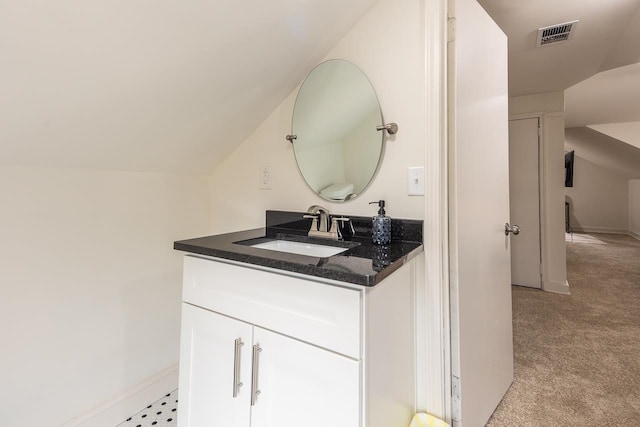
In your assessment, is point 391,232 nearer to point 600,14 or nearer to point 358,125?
point 358,125

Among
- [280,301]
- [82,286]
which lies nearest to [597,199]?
[280,301]

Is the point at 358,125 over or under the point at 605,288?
over

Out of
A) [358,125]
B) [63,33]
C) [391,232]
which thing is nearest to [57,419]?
[63,33]

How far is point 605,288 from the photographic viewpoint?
3.15m

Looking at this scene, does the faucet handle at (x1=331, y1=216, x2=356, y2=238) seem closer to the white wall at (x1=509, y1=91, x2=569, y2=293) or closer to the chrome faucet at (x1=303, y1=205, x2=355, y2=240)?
the chrome faucet at (x1=303, y1=205, x2=355, y2=240)

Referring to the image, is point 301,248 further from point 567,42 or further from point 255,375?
point 567,42

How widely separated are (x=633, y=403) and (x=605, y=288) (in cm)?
222

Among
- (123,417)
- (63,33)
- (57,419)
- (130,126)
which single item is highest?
(63,33)

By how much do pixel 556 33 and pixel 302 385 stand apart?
2529 millimetres

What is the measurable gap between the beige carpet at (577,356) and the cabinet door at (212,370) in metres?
1.16

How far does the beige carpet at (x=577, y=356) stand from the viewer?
1419 mm

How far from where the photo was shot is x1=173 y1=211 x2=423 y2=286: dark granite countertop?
2.74 ft

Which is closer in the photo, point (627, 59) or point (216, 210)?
point (216, 210)

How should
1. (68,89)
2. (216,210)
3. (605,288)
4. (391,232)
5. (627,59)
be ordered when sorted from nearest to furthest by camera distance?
(68,89) < (391,232) < (216,210) < (627,59) < (605,288)
